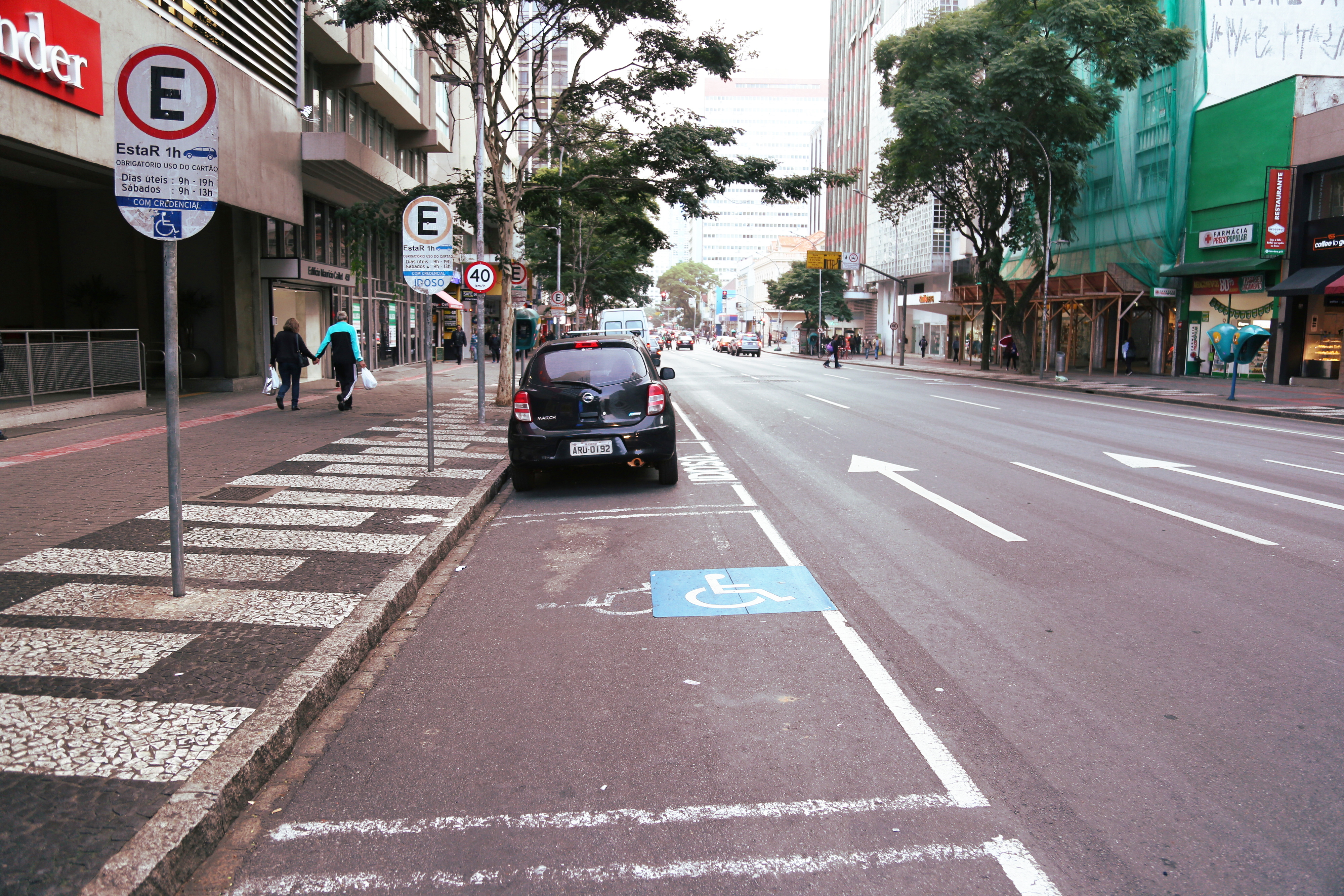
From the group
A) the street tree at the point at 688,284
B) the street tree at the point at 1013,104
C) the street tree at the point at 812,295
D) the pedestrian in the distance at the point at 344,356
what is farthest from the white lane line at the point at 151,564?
the street tree at the point at 688,284

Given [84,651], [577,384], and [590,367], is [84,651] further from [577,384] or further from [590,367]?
[590,367]

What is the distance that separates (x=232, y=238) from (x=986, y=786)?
71.9 feet

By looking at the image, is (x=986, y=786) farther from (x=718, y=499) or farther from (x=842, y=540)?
(x=718, y=499)

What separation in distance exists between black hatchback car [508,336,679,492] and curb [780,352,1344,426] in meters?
15.7

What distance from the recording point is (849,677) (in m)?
4.59

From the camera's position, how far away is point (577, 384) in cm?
972

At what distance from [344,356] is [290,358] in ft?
3.91

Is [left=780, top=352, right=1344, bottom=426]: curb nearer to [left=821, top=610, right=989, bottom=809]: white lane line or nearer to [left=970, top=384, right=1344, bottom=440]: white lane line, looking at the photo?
[left=970, top=384, right=1344, bottom=440]: white lane line

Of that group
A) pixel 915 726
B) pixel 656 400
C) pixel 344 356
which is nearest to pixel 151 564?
pixel 656 400

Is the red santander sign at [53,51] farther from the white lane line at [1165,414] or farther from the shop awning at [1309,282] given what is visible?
the shop awning at [1309,282]

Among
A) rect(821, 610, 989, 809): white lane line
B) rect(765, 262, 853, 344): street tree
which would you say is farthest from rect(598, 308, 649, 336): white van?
rect(765, 262, 853, 344): street tree

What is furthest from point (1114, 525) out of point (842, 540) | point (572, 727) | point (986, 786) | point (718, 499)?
point (572, 727)

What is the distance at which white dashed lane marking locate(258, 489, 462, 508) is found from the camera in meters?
8.71

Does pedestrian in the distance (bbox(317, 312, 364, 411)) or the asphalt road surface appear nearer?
the asphalt road surface
